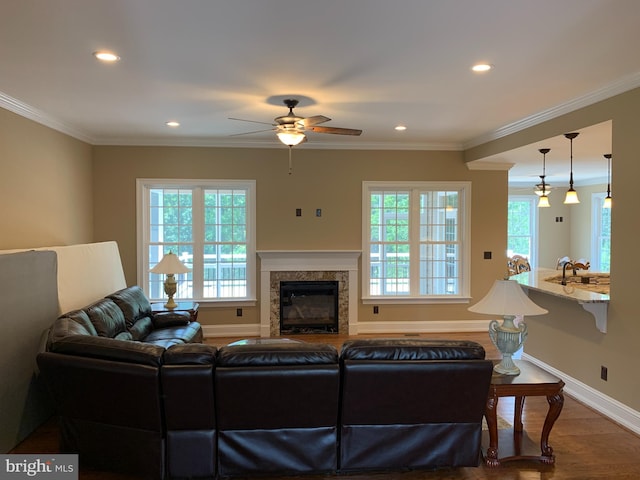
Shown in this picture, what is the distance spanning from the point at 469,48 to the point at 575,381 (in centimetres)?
327

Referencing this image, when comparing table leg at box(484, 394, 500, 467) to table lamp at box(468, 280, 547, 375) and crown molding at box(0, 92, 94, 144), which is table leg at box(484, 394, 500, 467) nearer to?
table lamp at box(468, 280, 547, 375)

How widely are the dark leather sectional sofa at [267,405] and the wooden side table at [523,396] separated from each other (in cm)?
22

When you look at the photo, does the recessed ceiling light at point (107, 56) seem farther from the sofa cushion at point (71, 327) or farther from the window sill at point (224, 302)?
the window sill at point (224, 302)

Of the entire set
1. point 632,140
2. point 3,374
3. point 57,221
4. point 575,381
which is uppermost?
point 632,140

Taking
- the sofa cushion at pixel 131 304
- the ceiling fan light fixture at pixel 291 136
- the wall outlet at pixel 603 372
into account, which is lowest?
the wall outlet at pixel 603 372

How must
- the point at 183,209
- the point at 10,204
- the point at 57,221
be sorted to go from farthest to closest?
the point at 183,209, the point at 57,221, the point at 10,204

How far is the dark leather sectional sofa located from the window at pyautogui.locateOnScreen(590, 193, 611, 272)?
29.5 feet

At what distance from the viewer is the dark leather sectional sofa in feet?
7.79

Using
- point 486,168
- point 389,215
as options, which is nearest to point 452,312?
point 389,215

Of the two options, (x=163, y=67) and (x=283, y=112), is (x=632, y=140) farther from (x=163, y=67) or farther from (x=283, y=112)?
(x=163, y=67)

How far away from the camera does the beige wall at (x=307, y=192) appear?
595 centimetres

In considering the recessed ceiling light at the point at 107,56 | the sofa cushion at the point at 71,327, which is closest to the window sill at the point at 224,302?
the sofa cushion at the point at 71,327

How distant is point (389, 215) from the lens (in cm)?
643

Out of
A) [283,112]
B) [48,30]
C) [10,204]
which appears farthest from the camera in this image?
[283,112]
